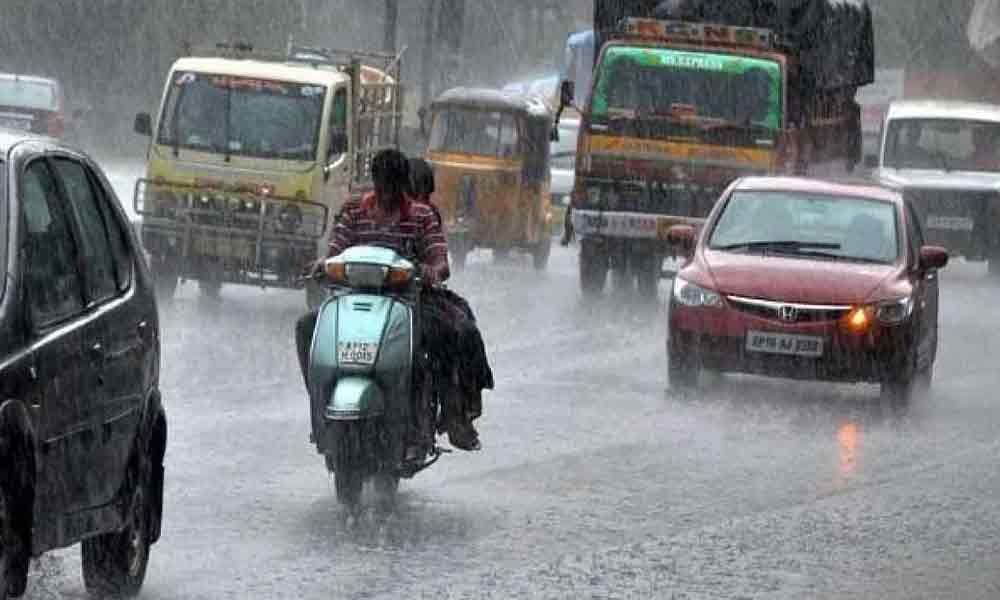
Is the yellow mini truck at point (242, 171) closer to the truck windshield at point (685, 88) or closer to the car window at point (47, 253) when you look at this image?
the truck windshield at point (685, 88)

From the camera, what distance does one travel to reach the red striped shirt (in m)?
12.1

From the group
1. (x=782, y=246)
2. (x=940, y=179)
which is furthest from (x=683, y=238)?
(x=940, y=179)

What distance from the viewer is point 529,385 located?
59.9 feet

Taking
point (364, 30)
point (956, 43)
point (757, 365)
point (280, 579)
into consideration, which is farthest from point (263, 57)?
point (364, 30)

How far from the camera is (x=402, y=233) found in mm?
12094

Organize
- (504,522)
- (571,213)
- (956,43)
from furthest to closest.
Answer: (956,43) → (571,213) → (504,522)

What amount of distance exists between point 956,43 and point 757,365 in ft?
181

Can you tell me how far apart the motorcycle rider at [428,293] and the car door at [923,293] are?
6398 millimetres

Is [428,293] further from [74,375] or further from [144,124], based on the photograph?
[144,124]

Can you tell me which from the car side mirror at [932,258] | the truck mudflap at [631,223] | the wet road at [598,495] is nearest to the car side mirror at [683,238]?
the wet road at [598,495]

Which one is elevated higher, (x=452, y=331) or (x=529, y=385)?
(x=452, y=331)

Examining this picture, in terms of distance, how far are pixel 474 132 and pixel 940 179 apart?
5878 mm

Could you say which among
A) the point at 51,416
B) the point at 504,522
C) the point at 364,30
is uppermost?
the point at 51,416

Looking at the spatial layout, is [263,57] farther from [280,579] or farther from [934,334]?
[280,579]
